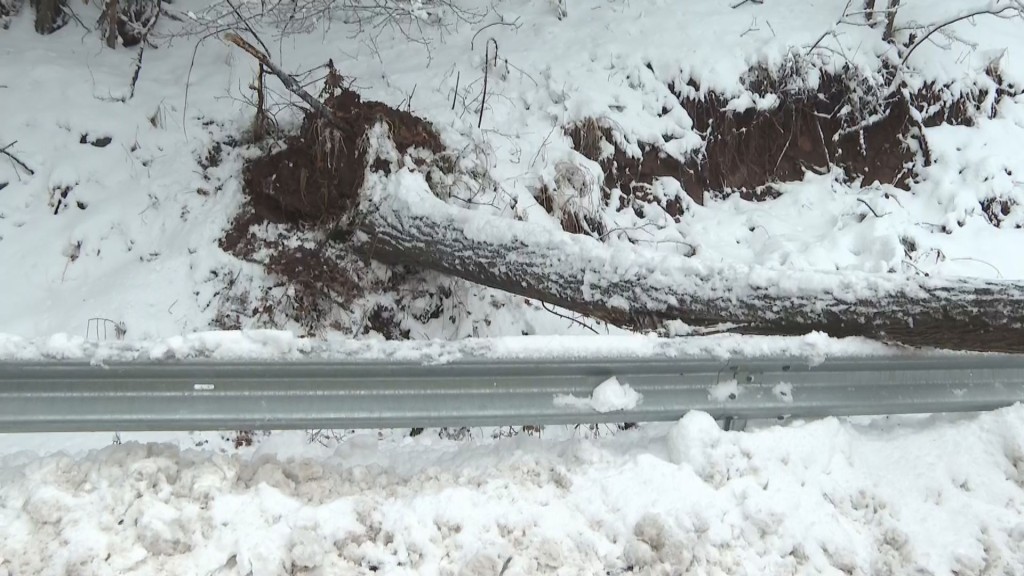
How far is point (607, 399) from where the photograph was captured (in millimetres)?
2801

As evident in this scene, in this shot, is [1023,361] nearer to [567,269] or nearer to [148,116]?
[567,269]

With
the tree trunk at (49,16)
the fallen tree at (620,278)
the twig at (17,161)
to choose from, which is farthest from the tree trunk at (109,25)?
the fallen tree at (620,278)

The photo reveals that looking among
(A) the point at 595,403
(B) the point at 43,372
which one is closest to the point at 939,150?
(A) the point at 595,403

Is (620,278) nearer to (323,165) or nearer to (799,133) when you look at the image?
(323,165)

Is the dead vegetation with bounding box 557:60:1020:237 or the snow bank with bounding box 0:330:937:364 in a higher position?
the dead vegetation with bounding box 557:60:1020:237

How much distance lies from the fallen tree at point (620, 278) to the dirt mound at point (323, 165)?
15mm

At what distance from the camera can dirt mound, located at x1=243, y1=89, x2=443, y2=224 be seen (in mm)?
4773

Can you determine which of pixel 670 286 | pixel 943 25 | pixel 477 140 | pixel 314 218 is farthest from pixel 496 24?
pixel 943 25

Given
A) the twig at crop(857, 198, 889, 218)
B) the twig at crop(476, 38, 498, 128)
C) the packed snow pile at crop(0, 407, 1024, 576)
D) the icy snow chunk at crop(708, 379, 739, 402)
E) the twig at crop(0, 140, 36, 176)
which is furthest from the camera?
the twig at crop(857, 198, 889, 218)

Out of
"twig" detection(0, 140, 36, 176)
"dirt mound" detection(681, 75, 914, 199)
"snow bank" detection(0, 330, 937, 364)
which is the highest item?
"dirt mound" detection(681, 75, 914, 199)

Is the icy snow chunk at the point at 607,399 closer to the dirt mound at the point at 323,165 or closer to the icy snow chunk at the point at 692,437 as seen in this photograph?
the icy snow chunk at the point at 692,437

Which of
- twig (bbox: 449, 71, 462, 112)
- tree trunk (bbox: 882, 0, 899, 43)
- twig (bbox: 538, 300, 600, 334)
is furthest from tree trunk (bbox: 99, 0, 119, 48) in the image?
tree trunk (bbox: 882, 0, 899, 43)

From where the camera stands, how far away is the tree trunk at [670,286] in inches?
134

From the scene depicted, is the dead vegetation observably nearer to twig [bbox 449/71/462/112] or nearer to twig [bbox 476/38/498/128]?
twig [bbox 476/38/498/128]
